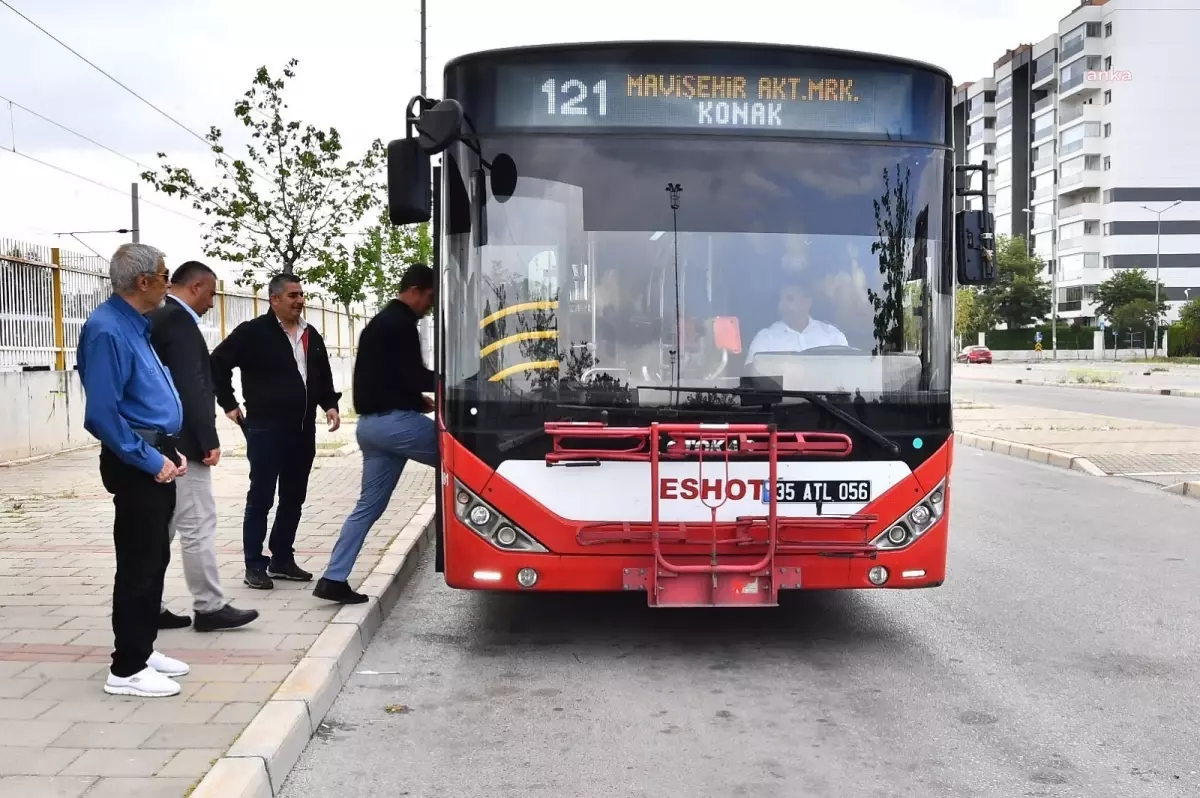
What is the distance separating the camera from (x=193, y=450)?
18.8ft

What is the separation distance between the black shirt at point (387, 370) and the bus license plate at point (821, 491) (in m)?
2.15

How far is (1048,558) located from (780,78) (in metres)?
4.77

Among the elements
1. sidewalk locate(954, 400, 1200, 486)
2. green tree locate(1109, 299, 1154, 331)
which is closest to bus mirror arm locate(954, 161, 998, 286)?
sidewalk locate(954, 400, 1200, 486)

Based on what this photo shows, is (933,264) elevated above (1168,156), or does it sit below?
below

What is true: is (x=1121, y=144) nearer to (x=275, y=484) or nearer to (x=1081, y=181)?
(x=1081, y=181)

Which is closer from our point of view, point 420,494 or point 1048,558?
point 1048,558

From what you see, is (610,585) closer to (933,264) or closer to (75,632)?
(933,264)

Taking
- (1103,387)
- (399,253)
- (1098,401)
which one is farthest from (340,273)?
(1103,387)

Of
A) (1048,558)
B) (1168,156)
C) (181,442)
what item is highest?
(1168,156)

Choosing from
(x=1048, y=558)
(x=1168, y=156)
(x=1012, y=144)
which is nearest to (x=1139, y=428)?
(x=1048, y=558)

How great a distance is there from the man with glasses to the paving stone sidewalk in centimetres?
23

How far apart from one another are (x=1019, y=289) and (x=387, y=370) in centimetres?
8702

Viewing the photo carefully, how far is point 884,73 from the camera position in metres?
6.09

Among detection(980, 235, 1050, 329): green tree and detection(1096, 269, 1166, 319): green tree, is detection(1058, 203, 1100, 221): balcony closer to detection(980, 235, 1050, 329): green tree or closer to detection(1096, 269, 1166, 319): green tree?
detection(980, 235, 1050, 329): green tree
